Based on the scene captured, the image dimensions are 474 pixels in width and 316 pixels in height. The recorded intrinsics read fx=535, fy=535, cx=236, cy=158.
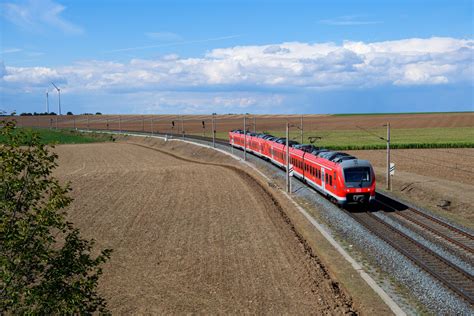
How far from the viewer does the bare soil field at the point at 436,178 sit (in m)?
36.7

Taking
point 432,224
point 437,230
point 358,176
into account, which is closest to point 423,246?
point 437,230

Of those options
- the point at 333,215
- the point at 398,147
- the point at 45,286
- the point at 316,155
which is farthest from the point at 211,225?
the point at 398,147

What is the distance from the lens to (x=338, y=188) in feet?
114

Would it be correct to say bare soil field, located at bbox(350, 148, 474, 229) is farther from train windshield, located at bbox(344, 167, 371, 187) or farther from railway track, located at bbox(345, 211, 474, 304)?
railway track, located at bbox(345, 211, 474, 304)

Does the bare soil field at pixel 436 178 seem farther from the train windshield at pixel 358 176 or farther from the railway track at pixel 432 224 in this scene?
the train windshield at pixel 358 176

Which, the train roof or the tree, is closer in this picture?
the tree

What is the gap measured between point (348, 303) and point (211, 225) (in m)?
15.5

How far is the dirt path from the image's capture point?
20.8 metres

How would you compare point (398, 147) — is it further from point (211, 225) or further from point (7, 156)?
point (7, 156)

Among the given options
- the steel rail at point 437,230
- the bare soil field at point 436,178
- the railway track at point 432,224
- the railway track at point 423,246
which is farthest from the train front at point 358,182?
the bare soil field at point 436,178

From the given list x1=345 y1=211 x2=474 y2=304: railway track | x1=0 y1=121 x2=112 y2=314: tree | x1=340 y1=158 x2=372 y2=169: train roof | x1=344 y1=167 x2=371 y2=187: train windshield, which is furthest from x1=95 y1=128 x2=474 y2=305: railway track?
x1=0 y1=121 x2=112 y2=314: tree

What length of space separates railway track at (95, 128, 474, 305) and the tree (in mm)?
13925

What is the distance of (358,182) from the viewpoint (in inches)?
1347

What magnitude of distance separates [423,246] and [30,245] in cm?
1936
